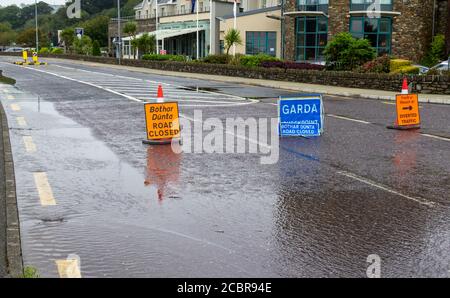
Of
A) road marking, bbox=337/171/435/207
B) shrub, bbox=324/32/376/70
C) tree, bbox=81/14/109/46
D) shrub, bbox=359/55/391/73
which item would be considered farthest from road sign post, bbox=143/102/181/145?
tree, bbox=81/14/109/46

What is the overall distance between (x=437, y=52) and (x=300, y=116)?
33599 mm

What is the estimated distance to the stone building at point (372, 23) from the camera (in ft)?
142

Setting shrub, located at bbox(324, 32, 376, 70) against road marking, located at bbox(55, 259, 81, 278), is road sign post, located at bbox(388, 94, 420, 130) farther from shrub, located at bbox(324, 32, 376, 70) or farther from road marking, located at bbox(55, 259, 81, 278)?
shrub, located at bbox(324, 32, 376, 70)

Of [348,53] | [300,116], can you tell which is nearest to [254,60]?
[348,53]

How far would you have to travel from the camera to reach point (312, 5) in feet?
151

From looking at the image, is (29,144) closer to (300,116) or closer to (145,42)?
(300,116)

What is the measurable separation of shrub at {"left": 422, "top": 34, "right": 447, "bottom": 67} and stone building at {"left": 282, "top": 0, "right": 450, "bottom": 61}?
0.64 metres

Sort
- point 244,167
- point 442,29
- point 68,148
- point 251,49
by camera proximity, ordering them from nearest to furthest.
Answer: point 244,167
point 68,148
point 442,29
point 251,49

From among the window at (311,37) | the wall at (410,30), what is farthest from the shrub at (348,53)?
the window at (311,37)

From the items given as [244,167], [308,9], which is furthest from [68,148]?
[308,9]

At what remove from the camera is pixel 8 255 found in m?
5.15

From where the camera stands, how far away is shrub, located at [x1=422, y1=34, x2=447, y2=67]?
4234 cm
